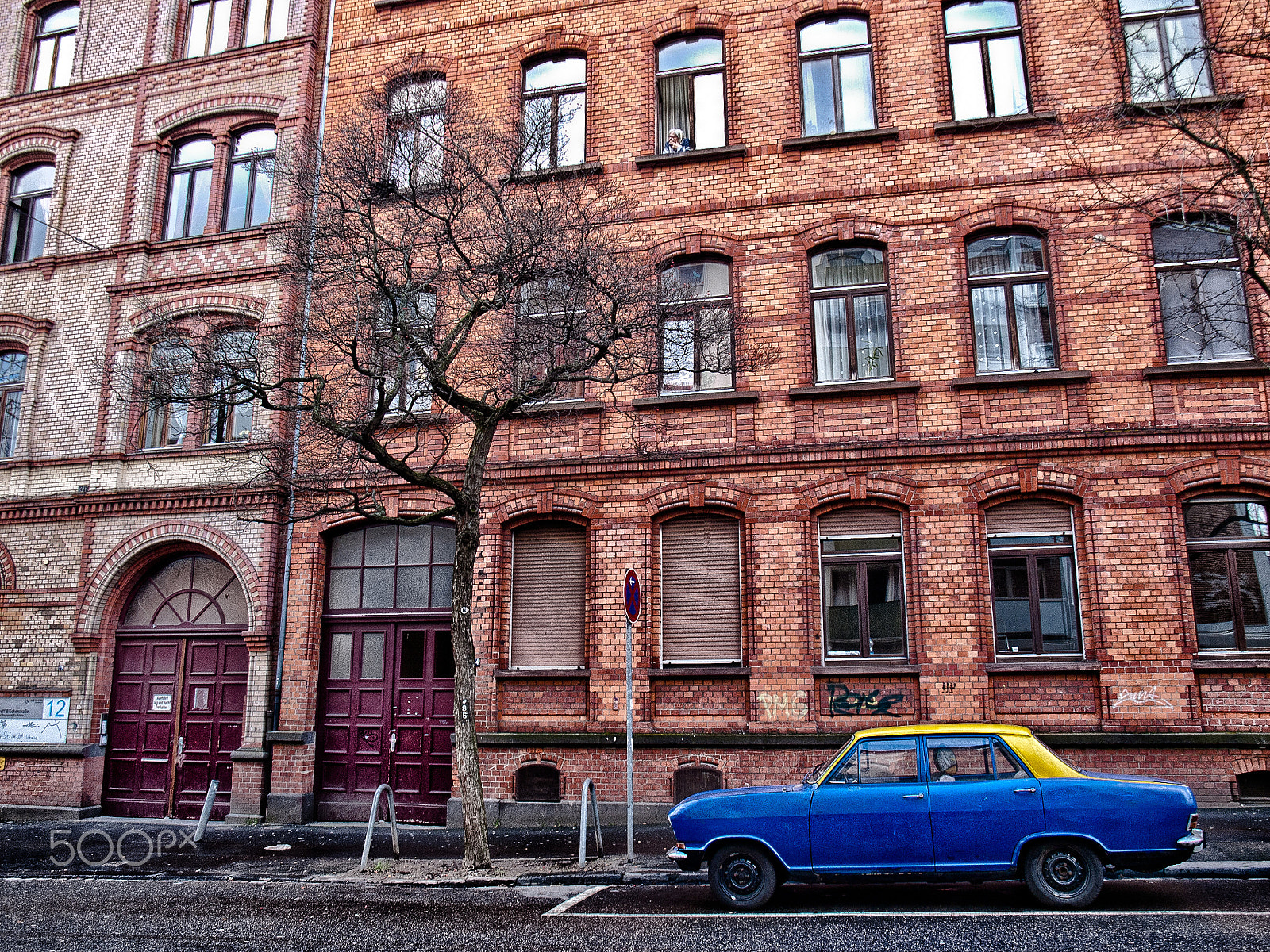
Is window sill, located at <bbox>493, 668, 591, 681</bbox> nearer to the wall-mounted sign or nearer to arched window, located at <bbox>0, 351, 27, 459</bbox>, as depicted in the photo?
the wall-mounted sign

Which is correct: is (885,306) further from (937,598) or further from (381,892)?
(381,892)

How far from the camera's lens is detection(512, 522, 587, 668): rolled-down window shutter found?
538 inches

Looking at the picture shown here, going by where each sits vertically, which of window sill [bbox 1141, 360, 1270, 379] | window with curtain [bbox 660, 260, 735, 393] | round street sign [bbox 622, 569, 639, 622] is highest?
window with curtain [bbox 660, 260, 735, 393]

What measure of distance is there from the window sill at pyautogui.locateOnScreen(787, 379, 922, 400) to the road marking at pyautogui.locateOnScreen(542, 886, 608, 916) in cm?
725

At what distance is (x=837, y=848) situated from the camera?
7910 millimetres

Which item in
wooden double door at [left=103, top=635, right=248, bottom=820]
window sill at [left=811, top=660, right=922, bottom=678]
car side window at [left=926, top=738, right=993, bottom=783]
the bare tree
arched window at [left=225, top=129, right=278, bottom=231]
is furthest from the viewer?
arched window at [left=225, top=129, right=278, bottom=231]

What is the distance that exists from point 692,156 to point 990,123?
175 inches

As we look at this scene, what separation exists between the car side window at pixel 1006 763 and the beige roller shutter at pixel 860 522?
5.18m

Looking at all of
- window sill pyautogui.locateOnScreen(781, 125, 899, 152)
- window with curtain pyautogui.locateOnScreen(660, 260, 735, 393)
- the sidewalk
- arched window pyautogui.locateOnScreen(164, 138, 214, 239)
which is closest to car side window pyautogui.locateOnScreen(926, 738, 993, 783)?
the sidewalk

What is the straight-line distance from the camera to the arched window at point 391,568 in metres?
14.5

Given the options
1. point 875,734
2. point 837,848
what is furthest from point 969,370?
point 837,848

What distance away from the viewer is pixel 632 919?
7836 millimetres

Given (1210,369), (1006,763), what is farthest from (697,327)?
(1210,369)

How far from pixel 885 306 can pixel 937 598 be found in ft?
14.4
